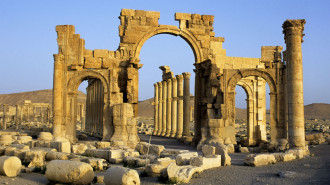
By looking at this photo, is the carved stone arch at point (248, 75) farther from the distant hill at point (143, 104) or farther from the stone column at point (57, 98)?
the distant hill at point (143, 104)

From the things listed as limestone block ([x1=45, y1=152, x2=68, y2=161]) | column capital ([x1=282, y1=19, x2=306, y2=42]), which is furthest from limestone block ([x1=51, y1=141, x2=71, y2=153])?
column capital ([x1=282, y1=19, x2=306, y2=42])

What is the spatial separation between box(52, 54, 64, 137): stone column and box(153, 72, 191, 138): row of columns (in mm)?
9336

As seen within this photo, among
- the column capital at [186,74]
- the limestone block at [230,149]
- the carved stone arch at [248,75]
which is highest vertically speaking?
the column capital at [186,74]

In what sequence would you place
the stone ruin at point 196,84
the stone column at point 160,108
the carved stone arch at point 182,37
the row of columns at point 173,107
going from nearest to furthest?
the stone ruin at point 196,84, the carved stone arch at point 182,37, the row of columns at point 173,107, the stone column at point 160,108

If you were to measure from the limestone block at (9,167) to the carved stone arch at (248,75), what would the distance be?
1199 centimetres

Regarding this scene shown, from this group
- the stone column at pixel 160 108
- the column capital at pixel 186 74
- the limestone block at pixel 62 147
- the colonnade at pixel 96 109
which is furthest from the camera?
the stone column at pixel 160 108

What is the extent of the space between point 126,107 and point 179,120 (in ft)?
33.8

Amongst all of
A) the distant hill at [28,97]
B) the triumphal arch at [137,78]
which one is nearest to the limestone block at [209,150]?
the triumphal arch at [137,78]

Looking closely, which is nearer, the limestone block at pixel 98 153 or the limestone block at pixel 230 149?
the limestone block at pixel 98 153

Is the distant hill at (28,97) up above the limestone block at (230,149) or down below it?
above

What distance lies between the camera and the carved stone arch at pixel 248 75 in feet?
60.8

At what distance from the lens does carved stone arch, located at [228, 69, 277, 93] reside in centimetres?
1855

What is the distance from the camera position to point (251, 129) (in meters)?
22.7

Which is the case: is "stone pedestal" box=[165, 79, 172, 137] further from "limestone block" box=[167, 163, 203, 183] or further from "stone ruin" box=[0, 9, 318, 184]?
"limestone block" box=[167, 163, 203, 183]
